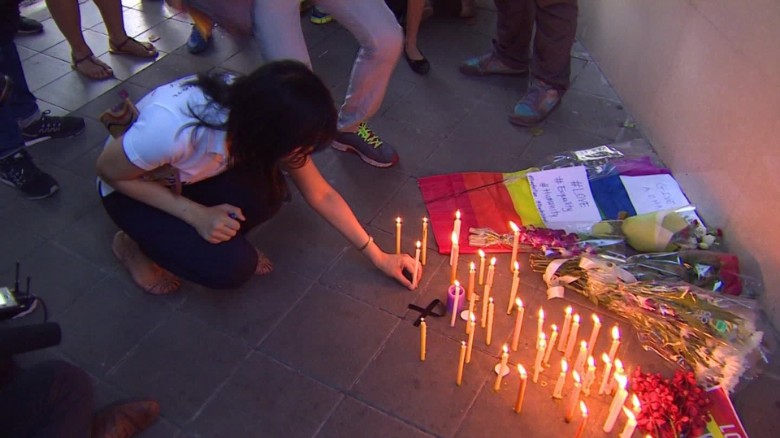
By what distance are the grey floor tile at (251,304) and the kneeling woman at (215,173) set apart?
89mm

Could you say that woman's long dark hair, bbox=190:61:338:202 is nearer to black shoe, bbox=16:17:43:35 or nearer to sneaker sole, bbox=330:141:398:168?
sneaker sole, bbox=330:141:398:168

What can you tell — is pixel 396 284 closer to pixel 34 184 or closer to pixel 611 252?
pixel 611 252

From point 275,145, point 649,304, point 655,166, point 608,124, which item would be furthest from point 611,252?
point 275,145

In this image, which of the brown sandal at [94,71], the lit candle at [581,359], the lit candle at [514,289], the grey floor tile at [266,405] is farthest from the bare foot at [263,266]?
the brown sandal at [94,71]

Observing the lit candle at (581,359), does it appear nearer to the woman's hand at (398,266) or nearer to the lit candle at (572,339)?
the lit candle at (572,339)

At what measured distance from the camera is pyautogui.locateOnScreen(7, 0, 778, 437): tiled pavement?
1.95 meters

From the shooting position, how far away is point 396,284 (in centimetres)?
238

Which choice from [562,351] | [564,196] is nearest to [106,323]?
[562,351]

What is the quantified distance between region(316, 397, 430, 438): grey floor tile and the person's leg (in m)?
0.68

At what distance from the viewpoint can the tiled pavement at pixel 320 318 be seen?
6.40ft

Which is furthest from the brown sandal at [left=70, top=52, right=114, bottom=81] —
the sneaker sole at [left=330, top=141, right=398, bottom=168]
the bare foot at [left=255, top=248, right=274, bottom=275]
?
the bare foot at [left=255, top=248, right=274, bottom=275]

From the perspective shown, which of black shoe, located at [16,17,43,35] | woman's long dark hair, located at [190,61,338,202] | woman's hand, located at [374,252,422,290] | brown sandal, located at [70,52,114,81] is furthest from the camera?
black shoe, located at [16,17,43,35]

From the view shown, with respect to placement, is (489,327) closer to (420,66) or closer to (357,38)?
(357,38)

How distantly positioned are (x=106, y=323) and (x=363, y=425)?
1.05 meters
